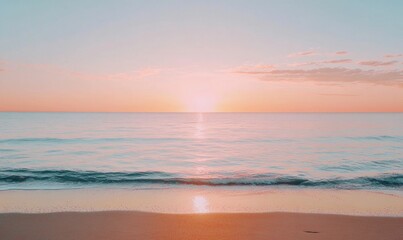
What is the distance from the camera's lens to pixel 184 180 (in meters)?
16.5

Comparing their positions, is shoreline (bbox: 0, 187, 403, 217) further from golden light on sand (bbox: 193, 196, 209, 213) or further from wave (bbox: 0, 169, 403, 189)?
wave (bbox: 0, 169, 403, 189)

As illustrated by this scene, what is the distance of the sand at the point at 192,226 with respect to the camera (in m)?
7.95

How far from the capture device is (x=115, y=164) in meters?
22.5

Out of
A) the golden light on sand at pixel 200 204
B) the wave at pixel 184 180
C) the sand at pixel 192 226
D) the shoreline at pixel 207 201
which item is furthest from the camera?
the wave at pixel 184 180

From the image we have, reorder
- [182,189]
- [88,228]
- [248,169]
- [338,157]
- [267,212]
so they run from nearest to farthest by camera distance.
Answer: [88,228] → [267,212] → [182,189] → [248,169] → [338,157]

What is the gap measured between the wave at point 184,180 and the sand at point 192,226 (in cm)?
602

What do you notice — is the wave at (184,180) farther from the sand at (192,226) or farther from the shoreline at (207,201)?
the sand at (192,226)

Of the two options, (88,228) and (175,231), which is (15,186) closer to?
(88,228)

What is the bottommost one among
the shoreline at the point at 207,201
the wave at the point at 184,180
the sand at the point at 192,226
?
the wave at the point at 184,180

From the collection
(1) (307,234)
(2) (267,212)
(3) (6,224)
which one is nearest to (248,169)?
(2) (267,212)

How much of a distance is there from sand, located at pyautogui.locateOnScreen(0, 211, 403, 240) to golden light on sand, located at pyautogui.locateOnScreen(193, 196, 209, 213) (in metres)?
0.72

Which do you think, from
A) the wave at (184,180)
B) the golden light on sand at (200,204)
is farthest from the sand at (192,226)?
the wave at (184,180)

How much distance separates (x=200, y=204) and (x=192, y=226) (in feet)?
9.23

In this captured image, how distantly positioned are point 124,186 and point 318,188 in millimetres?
7962
